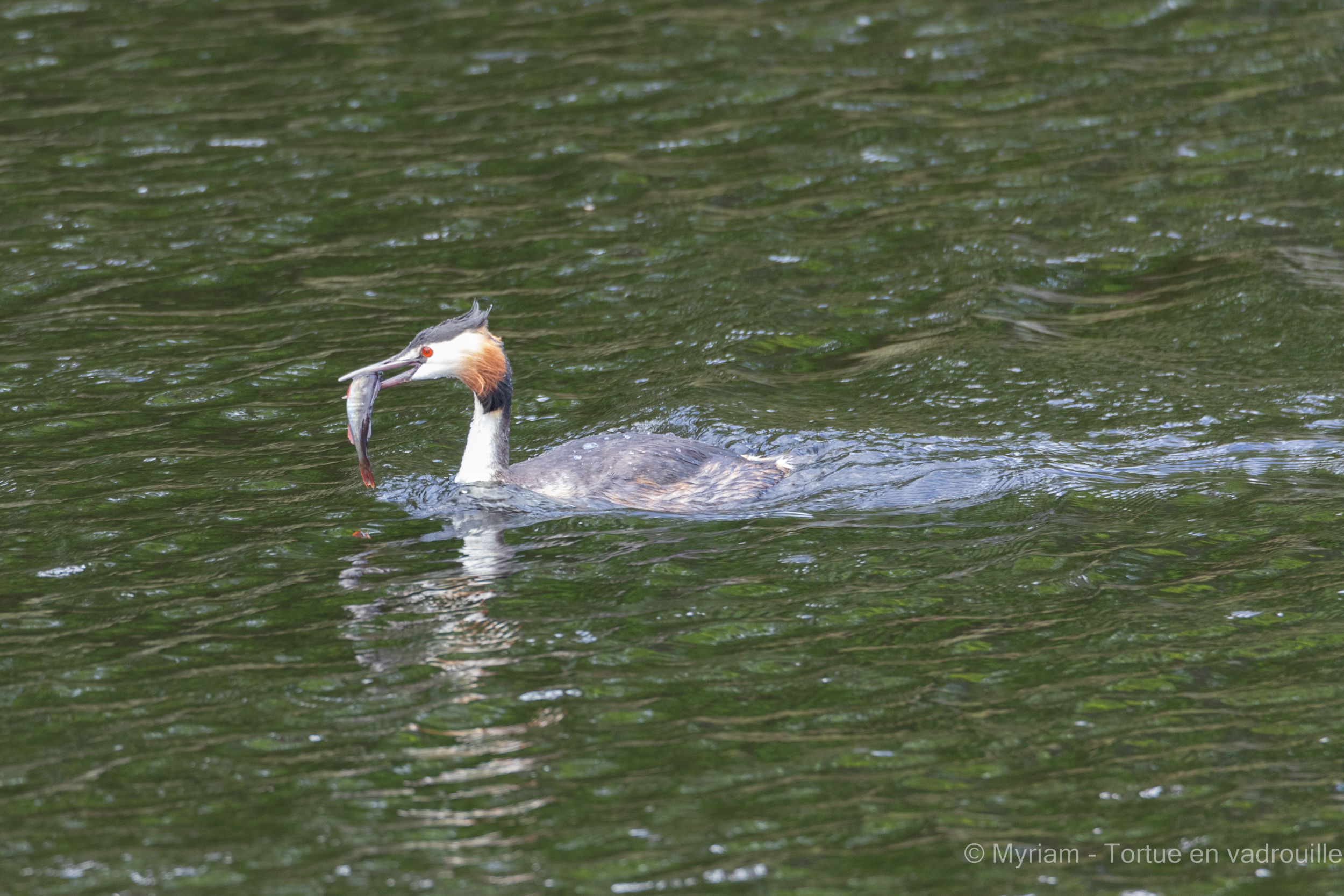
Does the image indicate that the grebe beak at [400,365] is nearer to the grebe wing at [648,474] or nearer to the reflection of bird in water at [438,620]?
the grebe wing at [648,474]

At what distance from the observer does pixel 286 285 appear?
40.3 ft

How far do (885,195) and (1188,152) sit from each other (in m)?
2.91

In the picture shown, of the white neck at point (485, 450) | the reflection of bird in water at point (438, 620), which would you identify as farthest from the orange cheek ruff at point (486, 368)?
the reflection of bird in water at point (438, 620)

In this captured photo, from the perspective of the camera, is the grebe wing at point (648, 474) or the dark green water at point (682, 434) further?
the grebe wing at point (648, 474)

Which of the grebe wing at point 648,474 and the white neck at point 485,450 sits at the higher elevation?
the white neck at point 485,450

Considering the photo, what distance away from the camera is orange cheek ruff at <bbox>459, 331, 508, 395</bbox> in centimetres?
914

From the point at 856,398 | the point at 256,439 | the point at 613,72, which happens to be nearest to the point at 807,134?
the point at 613,72

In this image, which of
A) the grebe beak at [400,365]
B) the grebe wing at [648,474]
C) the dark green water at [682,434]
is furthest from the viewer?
the grebe wing at [648,474]

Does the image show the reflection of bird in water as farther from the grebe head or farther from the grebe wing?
the grebe head

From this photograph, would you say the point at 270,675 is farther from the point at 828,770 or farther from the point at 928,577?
the point at 928,577

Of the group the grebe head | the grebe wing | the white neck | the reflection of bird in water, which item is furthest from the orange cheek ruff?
the reflection of bird in water

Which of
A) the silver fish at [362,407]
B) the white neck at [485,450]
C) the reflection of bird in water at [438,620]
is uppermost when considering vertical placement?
the silver fish at [362,407]

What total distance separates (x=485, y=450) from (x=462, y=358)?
582 mm

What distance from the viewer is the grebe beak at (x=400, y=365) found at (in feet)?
28.4
